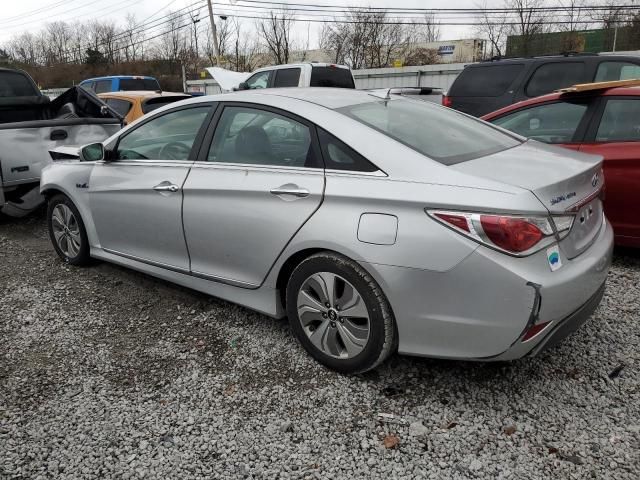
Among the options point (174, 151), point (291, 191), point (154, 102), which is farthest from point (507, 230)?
point (154, 102)

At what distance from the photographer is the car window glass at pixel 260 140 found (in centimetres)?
300

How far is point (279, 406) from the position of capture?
2.72 meters

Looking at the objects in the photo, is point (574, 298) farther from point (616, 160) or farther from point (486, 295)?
point (616, 160)

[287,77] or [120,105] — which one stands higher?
[287,77]

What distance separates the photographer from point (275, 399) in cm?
278

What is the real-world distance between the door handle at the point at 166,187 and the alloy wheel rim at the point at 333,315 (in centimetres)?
116

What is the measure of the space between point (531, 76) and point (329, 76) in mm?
4485

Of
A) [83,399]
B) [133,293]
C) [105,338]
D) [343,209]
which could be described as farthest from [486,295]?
[133,293]

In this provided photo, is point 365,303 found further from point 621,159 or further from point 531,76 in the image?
point 531,76

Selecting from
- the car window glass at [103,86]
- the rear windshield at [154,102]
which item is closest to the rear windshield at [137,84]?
the car window glass at [103,86]

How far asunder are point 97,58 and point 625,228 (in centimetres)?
6020

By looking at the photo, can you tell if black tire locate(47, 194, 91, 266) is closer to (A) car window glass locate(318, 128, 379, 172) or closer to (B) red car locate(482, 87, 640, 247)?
(A) car window glass locate(318, 128, 379, 172)

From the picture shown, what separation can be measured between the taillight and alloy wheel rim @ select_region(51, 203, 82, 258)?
3.40m

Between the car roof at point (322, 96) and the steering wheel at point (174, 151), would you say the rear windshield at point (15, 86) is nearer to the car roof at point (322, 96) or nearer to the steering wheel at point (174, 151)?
the steering wheel at point (174, 151)
